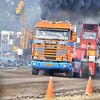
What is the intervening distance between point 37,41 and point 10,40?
227 feet

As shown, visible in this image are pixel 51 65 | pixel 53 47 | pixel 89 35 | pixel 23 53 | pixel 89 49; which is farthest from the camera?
pixel 23 53

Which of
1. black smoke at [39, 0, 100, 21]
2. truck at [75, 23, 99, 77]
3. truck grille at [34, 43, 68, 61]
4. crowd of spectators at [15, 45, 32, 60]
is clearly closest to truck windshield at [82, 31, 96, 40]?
truck at [75, 23, 99, 77]

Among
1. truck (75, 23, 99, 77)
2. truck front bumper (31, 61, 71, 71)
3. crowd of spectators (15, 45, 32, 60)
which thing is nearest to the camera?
truck front bumper (31, 61, 71, 71)

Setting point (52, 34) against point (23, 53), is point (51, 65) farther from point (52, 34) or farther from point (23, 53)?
point (23, 53)

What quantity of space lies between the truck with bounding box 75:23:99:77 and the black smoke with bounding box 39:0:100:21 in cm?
300

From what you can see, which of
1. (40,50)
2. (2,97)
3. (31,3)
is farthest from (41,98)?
(31,3)

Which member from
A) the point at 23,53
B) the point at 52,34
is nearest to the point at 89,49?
the point at 52,34

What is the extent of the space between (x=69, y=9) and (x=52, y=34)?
879cm

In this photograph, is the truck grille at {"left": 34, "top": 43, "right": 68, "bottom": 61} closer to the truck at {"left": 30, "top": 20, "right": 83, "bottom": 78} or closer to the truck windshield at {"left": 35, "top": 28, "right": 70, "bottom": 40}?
the truck at {"left": 30, "top": 20, "right": 83, "bottom": 78}

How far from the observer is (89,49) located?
1920 cm

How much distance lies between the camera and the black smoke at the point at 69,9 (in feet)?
72.8

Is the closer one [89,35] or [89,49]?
[89,49]

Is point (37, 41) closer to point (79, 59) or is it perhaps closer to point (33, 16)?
point (79, 59)

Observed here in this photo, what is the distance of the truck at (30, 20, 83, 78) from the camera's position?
1504 centimetres
